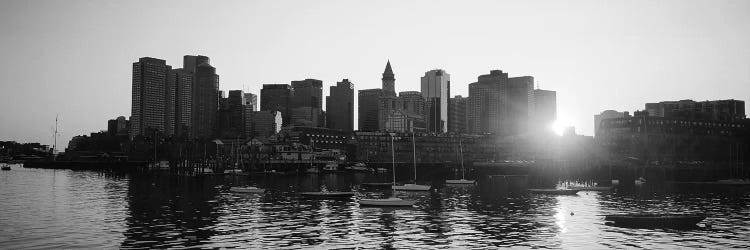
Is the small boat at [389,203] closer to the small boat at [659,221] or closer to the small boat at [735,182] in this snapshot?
the small boat at [659,221]

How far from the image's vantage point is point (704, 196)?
11006cm

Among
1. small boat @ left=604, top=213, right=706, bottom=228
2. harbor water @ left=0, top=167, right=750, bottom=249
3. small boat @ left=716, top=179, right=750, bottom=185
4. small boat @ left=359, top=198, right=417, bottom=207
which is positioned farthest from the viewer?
small boat @ left=716, top=179, right=750, bottom=185

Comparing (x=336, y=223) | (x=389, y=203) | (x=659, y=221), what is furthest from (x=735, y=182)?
(x=336, y=223)

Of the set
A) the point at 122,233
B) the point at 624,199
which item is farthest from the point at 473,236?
the point at 624,199

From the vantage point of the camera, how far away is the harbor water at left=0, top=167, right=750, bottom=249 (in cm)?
A: 5059

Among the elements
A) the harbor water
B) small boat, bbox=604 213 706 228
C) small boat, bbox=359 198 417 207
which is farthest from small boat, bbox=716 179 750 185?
small boat, bbox=359 198 417 207

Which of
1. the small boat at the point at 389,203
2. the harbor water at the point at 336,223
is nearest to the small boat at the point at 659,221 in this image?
the harbor water at the point at 336,223

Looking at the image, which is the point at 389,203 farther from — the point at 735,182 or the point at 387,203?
the point at 735,182

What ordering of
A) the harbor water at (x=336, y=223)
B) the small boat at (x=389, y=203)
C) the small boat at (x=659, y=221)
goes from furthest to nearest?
the small boat at (x=389, y=203) < the small boat at (x=659, y=221) < the harbor water at (x=336, y=223)

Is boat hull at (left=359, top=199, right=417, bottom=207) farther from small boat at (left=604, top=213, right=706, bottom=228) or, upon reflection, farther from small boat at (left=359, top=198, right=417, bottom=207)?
small boat at (left=604, top=213, right=706, bottom=228)

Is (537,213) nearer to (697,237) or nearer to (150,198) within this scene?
(697,237)

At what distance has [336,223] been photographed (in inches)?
2488

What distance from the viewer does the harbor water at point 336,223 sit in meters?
50.6

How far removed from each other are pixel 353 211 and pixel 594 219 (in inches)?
1111
